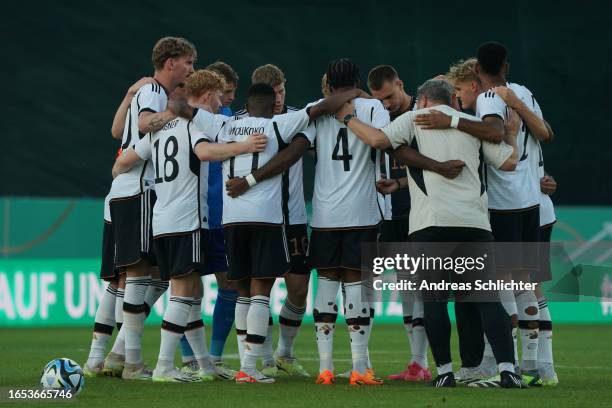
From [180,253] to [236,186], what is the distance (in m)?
0.57

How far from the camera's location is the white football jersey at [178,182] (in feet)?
27.1

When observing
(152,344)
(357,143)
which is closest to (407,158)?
(357,143)

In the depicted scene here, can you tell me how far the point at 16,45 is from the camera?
→ 1919 cm

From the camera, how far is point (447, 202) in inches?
299

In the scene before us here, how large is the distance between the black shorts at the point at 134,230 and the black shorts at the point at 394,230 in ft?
5.24

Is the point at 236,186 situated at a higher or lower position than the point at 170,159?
lower

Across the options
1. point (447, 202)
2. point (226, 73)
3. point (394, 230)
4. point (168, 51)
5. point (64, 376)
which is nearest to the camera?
point (64, 376)

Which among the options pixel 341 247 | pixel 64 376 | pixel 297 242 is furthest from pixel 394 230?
pixel 64 376

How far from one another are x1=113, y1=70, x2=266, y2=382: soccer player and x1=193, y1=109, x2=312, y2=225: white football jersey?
91 millimetres

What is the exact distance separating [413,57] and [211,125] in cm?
1170

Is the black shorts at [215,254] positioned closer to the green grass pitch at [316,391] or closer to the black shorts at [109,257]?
the black shorts at [109,257]

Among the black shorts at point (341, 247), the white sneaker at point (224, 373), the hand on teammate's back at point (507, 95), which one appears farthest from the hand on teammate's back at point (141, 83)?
the hand on teammate's back at point (507, 95)

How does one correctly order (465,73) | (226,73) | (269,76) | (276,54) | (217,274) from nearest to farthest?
(465,73) → (269,76) → (217,274) → (226,73) → (276,54)

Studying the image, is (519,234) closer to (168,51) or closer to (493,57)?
(493,57)
